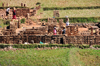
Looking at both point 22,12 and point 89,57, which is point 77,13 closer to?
point 22,12

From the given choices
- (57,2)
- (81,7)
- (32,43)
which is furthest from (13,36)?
(57,2)

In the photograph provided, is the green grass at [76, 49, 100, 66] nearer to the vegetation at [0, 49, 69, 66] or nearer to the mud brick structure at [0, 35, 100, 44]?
the vegetation at [0, 49, 69, 66]

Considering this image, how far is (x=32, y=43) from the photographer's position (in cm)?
1906

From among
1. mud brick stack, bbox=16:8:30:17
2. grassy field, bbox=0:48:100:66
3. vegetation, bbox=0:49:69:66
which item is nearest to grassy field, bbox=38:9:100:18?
mud brick stack, bbox=16:8:30:17

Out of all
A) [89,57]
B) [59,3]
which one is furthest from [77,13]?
[89,57]

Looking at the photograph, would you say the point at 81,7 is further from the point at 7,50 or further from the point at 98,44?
the point at 7,50

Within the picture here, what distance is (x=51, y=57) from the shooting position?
15.4 meters

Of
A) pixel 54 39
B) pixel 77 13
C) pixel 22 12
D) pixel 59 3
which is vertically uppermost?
pixel 59 3

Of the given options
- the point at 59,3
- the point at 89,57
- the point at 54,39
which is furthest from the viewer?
the point at 59,3

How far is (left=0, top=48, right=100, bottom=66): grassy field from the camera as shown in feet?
47.2

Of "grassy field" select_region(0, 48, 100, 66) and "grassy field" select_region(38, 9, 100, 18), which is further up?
"grassy field" select_region(38, 9, 100, 18)

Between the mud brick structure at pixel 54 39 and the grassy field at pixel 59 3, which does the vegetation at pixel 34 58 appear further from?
the grassy field at pixel 59 3

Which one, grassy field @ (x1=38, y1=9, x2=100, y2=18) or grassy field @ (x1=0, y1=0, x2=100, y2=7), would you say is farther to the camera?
grassy field @ (x1=0, y1=0, x2=100, y2=7)

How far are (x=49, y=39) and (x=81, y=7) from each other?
2421 centimetres
